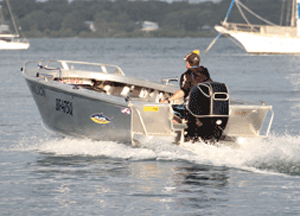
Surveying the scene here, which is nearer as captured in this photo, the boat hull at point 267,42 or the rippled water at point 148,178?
the rippled water at point 148,178

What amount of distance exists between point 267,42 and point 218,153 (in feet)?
191

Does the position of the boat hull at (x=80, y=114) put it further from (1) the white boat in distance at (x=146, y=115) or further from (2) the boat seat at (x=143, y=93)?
(2) the boat seat at (x=143, y=93)

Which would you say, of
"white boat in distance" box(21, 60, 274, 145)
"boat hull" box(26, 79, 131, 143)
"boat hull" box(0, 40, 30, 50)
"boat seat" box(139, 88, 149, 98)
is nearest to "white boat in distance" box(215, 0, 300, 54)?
"boat hull" box(0, 40, 30, 50)

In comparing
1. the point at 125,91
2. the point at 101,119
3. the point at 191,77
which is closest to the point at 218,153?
the point at 191,77

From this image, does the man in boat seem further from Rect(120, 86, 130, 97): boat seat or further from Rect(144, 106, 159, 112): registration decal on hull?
Rect(120, 86, 130, 97): boat seat

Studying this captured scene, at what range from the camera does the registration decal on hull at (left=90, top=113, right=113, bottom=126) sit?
9905 mm

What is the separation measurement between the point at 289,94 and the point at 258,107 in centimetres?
1335

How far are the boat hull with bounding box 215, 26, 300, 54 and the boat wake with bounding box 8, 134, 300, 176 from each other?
5537 centimetres

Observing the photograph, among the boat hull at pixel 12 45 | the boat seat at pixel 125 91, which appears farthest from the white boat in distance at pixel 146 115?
the boat hull at pixel 12 45

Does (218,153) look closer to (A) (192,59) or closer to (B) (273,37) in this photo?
(A) (192,59)

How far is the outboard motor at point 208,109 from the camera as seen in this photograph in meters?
9.03

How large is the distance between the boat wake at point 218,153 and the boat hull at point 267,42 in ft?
182

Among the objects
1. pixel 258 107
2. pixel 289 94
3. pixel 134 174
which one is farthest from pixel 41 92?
pixel 289 94

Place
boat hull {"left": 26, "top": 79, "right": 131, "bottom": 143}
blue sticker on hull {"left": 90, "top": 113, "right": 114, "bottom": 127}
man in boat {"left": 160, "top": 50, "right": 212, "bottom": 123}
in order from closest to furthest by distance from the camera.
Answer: man in boat {"left": 160, "top": 50, "right": 212, "bottom": 123}
boat hull {"left": 26, "top": 79, "right": 131, "bottom": 143}
blue sticker on hull {"left": 90, "top": 113, "right": 114, "bottom": 127}
